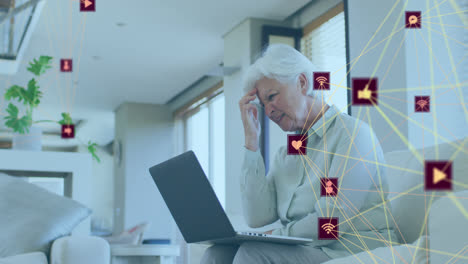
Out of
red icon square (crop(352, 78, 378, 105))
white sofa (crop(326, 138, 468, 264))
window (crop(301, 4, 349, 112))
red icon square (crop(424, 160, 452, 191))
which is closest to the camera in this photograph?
red icon square (crop(424, 160, 452, 191))

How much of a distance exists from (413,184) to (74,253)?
1216 millimetres

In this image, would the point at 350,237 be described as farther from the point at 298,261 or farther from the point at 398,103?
the point at 398,103

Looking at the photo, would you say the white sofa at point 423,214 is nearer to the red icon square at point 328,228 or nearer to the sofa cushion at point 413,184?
the sofa cushion at point 413,184

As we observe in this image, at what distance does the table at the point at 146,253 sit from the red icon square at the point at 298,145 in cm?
72

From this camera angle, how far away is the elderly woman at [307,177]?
5.18 ft

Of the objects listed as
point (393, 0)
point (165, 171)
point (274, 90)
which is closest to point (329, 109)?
point (274, 90)

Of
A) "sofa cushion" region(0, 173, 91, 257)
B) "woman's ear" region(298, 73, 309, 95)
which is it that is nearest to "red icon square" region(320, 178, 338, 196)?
"woman's ear" region(298, 73, 309, 95)

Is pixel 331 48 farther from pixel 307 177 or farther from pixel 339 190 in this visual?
pixel 339 190

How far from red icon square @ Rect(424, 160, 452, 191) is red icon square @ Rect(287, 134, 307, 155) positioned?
1.14 meters

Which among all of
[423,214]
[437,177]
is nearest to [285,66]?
[423,214]

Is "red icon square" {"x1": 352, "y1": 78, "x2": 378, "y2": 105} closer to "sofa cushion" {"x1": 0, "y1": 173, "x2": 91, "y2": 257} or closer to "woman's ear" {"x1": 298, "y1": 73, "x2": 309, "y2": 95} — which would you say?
"woman's ear" {"x1": 298, "y1": 73, "x2": 309, "y2": 95}

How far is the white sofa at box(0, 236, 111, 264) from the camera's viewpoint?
2084mm

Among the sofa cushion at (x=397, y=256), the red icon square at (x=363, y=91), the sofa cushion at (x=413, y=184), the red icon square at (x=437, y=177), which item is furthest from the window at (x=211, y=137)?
the red icon square at (x=437, y=177)

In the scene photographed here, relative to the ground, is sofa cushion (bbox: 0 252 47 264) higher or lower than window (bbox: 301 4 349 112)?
lower
